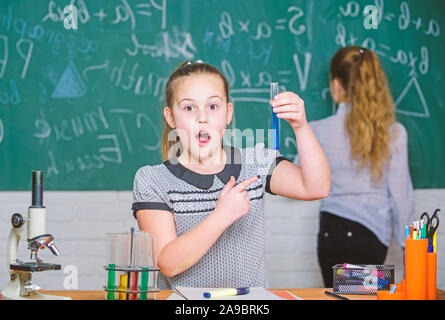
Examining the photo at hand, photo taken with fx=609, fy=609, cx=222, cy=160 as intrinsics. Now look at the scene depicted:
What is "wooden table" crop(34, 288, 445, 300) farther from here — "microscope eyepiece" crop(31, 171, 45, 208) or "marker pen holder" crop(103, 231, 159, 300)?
"microscope eyepiece" crop(31, 171, 45, 208)

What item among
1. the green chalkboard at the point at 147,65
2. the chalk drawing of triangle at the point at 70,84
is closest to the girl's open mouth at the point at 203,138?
the green chalkboard at the point at 147,65

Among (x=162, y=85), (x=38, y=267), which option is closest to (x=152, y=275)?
(x=38, y=267)

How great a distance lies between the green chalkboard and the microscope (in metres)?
1.65

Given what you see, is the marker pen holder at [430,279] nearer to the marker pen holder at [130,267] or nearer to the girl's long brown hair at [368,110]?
the marker pen holder at [130,267]

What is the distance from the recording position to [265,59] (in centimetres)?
296

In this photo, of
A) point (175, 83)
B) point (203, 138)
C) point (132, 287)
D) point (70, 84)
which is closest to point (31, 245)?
point (132, 287)

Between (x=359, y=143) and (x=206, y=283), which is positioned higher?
(x=359, y=143)

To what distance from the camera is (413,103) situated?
3.00 m

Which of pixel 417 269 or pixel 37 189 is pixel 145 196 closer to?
pixel 37 189

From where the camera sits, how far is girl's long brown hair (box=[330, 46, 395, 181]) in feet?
8.66

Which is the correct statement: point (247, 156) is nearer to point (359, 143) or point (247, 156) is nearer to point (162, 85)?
point (359, 143)

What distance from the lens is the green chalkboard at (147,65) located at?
2928 millimetres
